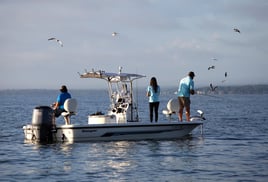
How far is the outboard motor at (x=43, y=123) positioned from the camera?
75.5ft

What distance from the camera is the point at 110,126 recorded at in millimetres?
23031

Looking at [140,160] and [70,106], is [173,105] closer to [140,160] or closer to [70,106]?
[70,106]

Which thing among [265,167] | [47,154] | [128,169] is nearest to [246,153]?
[265,167]

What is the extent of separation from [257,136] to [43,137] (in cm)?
924

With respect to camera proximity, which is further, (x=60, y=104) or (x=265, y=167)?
(x=60, y=104)

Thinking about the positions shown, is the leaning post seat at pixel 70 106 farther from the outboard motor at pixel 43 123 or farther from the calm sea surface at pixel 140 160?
the calm sea surface at pixel 140 160

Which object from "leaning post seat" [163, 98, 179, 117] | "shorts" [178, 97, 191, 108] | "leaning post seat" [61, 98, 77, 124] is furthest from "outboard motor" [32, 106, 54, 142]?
"shorts" [178, 97, 191, 108]

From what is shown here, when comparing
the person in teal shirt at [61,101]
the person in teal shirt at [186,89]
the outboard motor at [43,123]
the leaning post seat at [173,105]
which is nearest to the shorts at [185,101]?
the person in teal shirt at [186,89]

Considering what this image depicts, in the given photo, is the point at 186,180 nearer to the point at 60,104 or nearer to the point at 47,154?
the point at 47,154

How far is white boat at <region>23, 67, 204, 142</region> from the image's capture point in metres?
23.0

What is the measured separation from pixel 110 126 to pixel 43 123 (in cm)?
241

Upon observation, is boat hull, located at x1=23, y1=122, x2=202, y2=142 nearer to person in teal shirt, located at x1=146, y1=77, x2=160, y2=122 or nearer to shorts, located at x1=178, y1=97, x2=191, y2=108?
person in teal shirt, located at x1=146, y1=77, x2=160, y2=122

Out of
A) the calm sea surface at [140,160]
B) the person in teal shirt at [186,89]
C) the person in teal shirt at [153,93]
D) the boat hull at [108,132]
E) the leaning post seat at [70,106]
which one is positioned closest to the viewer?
the calm sea surface at [140,160]

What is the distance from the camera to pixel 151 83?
2448cm
